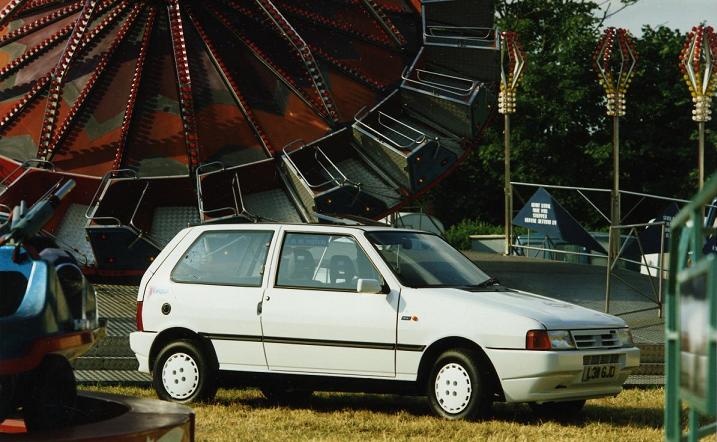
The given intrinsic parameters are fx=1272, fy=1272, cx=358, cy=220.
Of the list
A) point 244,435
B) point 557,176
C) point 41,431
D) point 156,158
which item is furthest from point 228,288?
point 557,176

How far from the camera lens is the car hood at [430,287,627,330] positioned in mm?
10766

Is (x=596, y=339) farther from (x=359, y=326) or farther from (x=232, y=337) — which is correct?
(x=232, y=337)

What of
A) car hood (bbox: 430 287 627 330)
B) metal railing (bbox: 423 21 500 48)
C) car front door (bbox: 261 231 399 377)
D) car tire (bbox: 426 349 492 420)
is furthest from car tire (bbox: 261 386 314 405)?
metal railing (bbox: 423 21 500 48)

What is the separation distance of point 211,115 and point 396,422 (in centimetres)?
1081

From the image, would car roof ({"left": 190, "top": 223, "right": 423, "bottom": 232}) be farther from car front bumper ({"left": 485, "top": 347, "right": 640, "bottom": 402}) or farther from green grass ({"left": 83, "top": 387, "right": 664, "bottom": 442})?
car front bumper ({"left": 485, "top": 347, "right": 640, "bottom": 402})

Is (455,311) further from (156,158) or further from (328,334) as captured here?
(156,158)

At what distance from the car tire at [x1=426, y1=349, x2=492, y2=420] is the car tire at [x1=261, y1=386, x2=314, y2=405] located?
1912 millimetres

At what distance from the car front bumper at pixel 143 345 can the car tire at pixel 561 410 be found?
12.1 feet

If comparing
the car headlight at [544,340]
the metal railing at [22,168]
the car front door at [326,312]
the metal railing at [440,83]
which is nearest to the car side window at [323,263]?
the car front door at [326,312]

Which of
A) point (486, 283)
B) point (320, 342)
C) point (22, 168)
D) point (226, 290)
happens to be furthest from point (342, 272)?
point (22, 168)

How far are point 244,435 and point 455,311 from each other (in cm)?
220

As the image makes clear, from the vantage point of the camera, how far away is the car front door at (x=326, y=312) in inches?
440

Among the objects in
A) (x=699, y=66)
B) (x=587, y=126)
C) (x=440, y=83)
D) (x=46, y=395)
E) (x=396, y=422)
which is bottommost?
(x=396, y=422)

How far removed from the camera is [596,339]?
11.0 m
